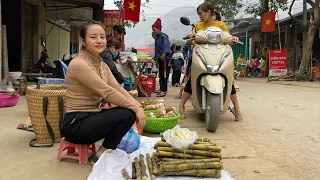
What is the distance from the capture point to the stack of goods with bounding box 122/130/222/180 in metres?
2.38

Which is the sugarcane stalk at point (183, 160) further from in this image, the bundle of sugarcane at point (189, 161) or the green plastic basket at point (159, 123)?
the green plastic basket at point (159, 123)

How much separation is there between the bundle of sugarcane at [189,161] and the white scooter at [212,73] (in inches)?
51.7

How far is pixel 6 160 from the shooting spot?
111 inches

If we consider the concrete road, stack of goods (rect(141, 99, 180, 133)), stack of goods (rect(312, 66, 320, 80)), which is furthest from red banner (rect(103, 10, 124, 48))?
stack of goods (rect(312, 66, 320, 80))

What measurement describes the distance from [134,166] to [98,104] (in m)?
0.62

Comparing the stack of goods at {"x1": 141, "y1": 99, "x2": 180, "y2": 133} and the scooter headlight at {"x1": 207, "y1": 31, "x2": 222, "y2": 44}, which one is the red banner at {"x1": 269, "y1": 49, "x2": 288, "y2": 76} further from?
the stack of goods at {"x1": 141, "y1": 99, "x2": 180, "y2": 133}

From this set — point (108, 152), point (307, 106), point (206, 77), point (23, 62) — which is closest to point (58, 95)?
point (108, 152)

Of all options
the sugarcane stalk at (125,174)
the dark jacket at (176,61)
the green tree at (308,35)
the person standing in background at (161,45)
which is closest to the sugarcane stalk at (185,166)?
the sugarcane stalk at (125,174)

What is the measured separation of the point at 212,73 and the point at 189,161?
1.79 metres

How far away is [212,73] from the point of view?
400cm

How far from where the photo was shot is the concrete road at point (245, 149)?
2602 millimetres

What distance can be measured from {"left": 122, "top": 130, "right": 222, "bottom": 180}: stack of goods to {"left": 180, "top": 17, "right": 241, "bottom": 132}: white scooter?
4.16 ft

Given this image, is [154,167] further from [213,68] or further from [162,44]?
[162,44]

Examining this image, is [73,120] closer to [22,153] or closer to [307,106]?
[22,153]
